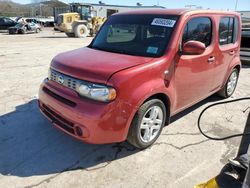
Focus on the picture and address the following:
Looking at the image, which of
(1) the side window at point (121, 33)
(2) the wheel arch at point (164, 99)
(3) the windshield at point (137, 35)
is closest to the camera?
(2) the wheel arch at point (164, 99)

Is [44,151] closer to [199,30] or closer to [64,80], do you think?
[64,80]

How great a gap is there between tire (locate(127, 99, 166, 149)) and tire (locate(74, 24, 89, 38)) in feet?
69.3

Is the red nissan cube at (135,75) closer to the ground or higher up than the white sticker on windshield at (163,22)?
closer to the ground

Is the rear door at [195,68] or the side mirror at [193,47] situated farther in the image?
the rear door at [195,68]

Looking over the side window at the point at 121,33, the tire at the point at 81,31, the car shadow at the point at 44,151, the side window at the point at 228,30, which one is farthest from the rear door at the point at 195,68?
the tire at the point at 81,31

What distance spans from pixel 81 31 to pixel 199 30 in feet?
68.0

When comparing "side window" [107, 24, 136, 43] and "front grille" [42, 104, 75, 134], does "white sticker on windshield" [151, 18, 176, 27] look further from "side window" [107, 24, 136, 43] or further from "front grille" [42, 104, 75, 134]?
"front grille" [42, 104, 75, 134]

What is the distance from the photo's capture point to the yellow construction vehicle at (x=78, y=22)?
2364 cm

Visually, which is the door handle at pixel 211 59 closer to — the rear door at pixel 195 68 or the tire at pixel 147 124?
the rear door at pixel 195 68

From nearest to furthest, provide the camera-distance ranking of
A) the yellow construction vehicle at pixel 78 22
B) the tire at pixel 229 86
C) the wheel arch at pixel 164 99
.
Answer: the wheel arch at pixel 164 99 → the tire at pixel 229 86 → the yellow construction vehicle at pixel 78 22

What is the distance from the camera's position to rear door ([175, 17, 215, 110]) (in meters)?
3.74

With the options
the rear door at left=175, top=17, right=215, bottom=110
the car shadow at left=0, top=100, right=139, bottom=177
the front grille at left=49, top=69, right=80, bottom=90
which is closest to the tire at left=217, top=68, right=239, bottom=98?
the rear door at left=175, top=17, right=215, bottom=110

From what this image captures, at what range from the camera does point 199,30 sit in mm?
4082

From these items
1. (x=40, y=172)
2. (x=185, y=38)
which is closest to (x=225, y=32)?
(x=185, y=38)
